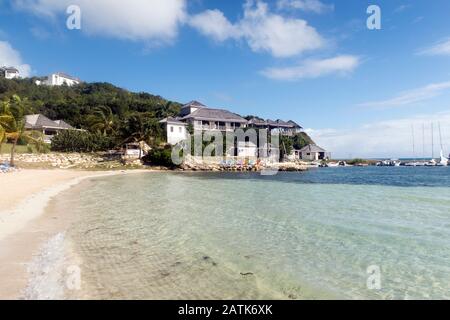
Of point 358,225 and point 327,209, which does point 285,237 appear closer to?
point 358,225

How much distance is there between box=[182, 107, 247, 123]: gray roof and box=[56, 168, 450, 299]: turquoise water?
41.5 metres

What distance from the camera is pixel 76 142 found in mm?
45812

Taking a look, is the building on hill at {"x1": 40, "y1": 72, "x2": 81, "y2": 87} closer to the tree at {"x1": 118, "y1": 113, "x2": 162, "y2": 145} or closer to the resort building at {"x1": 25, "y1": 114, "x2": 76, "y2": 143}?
the resort building at {"x1": 25, "y1": 114, "x2": 76, "y2": 143}

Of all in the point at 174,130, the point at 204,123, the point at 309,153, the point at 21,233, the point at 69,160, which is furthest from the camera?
the point at 309,153

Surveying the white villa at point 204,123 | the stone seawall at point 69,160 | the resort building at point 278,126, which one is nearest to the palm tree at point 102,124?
the stone seawall at point 69,160

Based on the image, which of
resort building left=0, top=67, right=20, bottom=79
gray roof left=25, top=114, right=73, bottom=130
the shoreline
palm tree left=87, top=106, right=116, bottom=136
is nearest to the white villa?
palm tree left=87, top=106, right=116, bottom=136

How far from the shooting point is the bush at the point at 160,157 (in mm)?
45188

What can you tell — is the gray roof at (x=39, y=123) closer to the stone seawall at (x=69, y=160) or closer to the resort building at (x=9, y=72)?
the stone seawall at (x=69, y=160)

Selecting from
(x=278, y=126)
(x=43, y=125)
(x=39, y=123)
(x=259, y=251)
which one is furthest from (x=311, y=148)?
(x=259, y=251)

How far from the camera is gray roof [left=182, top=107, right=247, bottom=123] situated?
56.2 meters

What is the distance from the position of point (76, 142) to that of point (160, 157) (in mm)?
12343

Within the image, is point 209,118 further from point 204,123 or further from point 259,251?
point 259,251

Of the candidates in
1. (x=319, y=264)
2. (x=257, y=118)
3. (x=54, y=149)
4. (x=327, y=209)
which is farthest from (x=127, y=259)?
(x=257, y=118)
